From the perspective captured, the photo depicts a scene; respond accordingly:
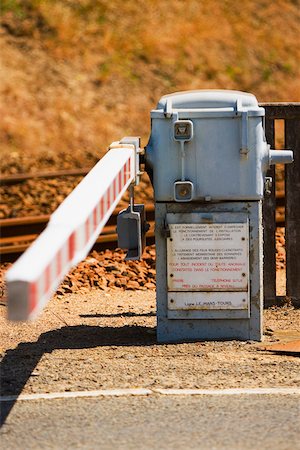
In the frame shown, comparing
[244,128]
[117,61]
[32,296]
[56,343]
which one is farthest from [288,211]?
[117,61]

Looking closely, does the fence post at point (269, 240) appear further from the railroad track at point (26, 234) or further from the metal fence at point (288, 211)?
the railroad track at point (26, 234)

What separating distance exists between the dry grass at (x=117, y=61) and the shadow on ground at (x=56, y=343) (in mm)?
8914

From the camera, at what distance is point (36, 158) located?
17219mm

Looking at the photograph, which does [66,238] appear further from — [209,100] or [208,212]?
[209,100]

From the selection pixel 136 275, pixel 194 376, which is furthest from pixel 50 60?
pixel 194 376

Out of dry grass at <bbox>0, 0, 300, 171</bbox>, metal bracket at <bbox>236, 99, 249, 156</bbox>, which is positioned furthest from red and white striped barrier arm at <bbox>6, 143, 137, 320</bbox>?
dry grass at <bbox>0, 0, 300, 171</bbox>

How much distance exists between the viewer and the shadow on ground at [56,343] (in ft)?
22.5

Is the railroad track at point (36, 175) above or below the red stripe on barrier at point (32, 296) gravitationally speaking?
above

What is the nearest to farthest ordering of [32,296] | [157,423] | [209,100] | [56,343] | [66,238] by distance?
[32,296], [66,238], [157,423], [209,100], [56,343]

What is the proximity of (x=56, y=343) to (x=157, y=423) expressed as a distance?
81.9 inches

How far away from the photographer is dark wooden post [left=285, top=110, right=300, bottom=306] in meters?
8.99

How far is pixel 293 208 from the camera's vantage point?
912cm

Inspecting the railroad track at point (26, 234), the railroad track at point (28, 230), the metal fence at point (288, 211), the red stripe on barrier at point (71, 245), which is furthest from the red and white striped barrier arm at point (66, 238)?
the railroad track at point (28, 230)

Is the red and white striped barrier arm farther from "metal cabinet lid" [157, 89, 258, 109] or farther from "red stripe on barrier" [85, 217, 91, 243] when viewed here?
"metal cabinet lid" [157, 89, 258, 109]
